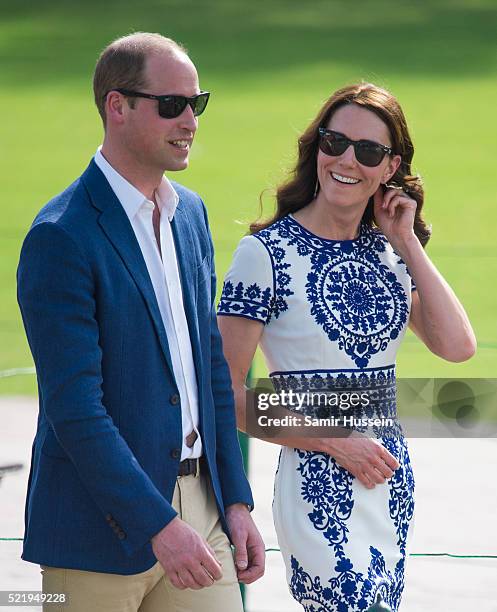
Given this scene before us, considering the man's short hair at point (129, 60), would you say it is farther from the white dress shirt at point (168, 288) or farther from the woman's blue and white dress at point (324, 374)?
the woman's blue and white dress at point (324, 374)

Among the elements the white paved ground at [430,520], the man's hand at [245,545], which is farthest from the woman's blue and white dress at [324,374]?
the white paved ground at [430,520]

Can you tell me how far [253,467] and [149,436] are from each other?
14.2 ft

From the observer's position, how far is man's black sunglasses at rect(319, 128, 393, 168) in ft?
11.8

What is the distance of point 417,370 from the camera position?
1110 centimetres

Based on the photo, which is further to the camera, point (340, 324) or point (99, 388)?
point (340, 324)

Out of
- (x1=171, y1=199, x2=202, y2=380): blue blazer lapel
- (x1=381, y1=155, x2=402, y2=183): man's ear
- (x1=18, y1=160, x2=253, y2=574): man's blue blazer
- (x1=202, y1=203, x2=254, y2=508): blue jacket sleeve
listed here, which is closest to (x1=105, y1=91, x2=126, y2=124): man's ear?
(x1=18, y1=160, x2=253, y2=574): man's blue blazer

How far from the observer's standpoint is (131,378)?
2.81 meters

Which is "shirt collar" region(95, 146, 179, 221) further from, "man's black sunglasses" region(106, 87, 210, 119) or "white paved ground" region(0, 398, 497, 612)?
"white paved ground" region(0, 398, 497, 612)

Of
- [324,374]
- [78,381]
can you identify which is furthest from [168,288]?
[324,374]

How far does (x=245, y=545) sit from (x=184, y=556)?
0.40m

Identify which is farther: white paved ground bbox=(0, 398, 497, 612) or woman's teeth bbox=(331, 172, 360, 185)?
white paved ground bbox=(0, 398, 497, 612)

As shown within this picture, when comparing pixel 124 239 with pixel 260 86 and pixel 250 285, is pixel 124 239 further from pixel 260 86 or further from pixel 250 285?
pixel 260 86

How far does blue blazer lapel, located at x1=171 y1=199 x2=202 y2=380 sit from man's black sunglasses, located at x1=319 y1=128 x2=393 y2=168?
2.18ft

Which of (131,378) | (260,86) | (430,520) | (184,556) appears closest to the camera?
(184,556)
